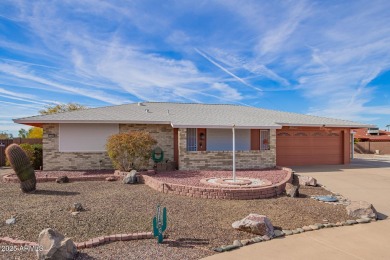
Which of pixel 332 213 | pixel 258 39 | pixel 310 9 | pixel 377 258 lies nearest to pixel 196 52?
pixel 258 39

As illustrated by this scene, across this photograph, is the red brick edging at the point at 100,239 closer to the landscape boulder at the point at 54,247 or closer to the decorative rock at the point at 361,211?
the landscape boulder at the point at 54,247

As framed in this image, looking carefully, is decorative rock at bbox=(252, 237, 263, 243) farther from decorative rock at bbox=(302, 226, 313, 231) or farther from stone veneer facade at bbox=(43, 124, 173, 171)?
stone veneer facade at bbox=(43, 124, 173, 171)

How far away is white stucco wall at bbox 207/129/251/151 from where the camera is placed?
642 inches

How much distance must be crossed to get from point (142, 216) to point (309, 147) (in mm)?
14425

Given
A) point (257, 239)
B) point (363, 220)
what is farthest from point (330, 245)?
point (363, 220)

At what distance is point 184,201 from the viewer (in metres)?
8.16

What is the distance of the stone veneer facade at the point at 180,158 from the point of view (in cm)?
1429

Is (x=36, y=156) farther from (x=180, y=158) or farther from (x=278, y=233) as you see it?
(x=278, y=233)

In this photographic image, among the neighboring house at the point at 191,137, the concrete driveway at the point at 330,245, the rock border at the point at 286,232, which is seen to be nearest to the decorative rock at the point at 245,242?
the rock border at the point at 286,232

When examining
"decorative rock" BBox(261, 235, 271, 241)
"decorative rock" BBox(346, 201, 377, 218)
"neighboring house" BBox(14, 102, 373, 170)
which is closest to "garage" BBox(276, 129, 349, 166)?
"neighboring house" BBox(14, 102, 373, 170)

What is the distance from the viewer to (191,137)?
52.3ft

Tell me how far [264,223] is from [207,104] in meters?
17.6

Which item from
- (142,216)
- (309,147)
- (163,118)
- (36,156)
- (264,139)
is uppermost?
(163,118)

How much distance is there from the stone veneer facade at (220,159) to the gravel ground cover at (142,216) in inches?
182
